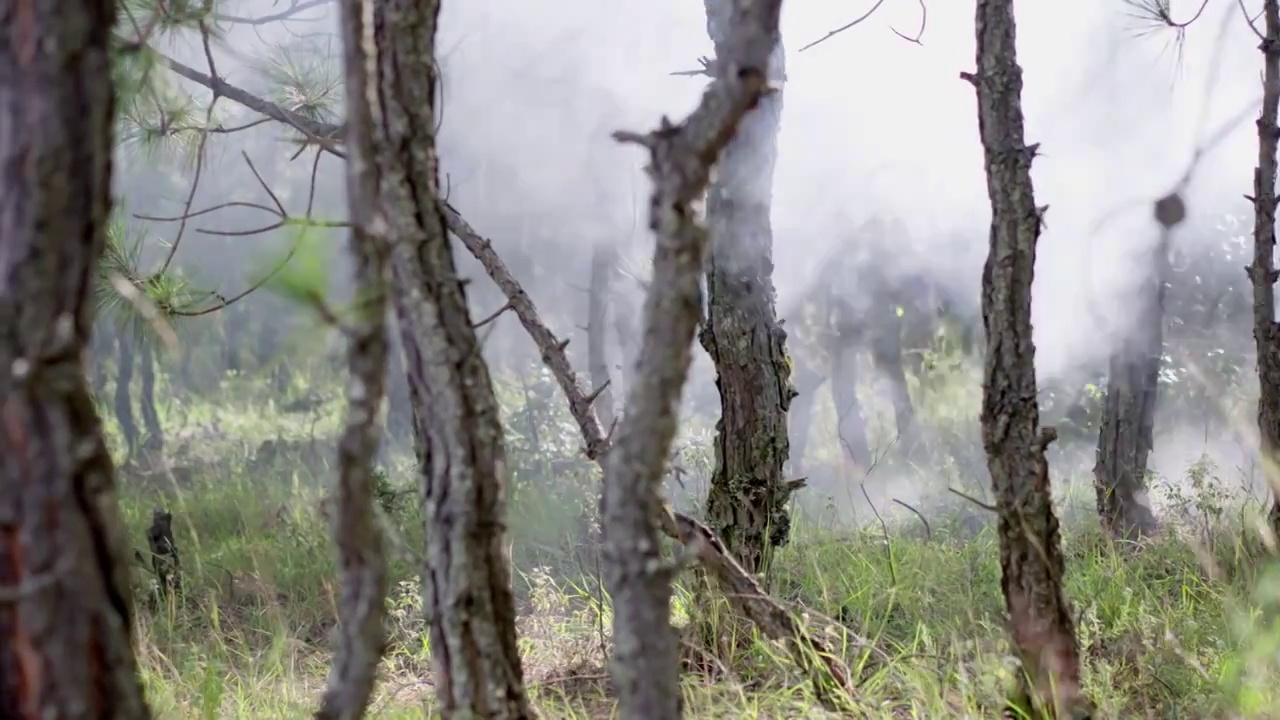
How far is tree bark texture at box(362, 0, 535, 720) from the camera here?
35.0 inches

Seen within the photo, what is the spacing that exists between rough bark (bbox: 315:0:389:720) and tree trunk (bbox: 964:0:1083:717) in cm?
99

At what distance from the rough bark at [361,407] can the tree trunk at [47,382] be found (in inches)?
6.6

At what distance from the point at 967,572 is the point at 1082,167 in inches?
157

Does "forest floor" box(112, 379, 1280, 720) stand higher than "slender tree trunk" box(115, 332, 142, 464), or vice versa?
"slender tree trunk" box(115, 332, 142, 464)

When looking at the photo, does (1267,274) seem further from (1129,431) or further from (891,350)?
(891,350)

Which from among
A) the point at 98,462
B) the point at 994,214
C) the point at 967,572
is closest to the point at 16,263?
the point at 98,462

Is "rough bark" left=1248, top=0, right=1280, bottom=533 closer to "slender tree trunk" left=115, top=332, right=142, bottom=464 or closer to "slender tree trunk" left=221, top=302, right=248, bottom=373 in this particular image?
"slender tree trunk" left=115, top=332, right=142, bottom=464

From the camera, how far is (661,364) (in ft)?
2.61

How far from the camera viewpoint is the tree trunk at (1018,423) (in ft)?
4.80

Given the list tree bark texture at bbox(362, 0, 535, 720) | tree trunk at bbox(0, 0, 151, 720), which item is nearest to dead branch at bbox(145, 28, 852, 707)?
tree bark texture at bbox(362, 0, 535, 720)

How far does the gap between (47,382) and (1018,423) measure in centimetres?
123

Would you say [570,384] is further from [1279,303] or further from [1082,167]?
[1279,303]

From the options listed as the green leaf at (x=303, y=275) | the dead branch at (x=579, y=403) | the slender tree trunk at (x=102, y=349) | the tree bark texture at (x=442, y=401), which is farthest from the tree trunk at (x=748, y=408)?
the slender tree trunk at (x=102, y=349)

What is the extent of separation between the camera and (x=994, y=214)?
1.50 meters
